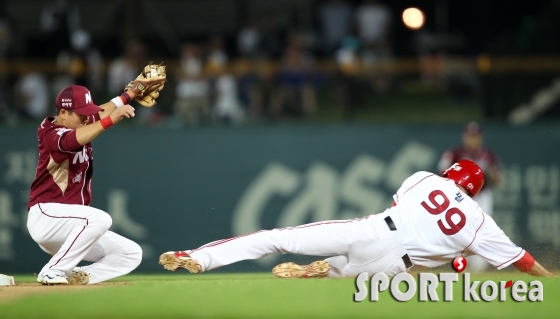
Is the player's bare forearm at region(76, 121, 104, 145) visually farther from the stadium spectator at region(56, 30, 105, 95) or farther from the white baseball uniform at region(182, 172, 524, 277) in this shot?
the stadium spectator at region(56, 30, 105, 95)

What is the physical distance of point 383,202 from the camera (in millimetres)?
15117

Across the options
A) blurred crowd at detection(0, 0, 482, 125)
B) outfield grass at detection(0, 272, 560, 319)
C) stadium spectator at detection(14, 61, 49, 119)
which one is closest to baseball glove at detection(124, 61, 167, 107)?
outfield grass at detection(0, 272, 560, 319)

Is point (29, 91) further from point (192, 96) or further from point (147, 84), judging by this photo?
point (147, 84)

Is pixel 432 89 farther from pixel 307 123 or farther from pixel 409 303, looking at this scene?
pixel 409 303

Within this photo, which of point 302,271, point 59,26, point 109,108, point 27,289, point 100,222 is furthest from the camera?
point 59,26

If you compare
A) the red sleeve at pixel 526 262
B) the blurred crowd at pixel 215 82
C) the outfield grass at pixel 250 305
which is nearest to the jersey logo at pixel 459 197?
the red sleeve at pixel 526 262

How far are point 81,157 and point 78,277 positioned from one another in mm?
1073

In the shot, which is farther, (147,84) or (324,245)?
(147,84)

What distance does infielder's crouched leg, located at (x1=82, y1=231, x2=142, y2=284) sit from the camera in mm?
8742

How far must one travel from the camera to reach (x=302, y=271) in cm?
862

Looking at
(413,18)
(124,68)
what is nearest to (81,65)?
(124,68)

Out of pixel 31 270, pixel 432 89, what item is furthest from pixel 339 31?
pixel 31 270

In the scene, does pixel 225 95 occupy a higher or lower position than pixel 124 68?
lower

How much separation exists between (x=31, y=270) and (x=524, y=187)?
780 cm
